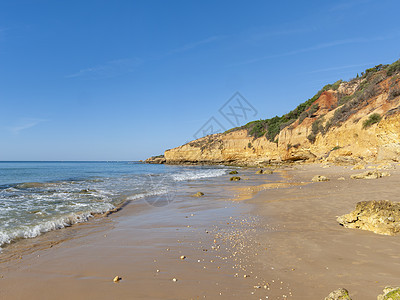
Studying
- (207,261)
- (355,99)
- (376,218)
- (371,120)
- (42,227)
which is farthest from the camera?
(355,99)

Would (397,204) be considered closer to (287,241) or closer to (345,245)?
(345,245)

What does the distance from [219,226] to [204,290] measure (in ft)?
9.31

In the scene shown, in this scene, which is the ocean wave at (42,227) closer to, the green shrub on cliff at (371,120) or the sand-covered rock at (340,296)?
the sand-covered rock at (340,296)

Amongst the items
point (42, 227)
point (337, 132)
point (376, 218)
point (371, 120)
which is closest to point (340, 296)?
point (376, 218)

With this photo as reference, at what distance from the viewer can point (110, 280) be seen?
120 inches

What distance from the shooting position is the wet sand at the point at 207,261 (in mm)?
2709

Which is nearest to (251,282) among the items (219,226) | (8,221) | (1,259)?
(219,226)

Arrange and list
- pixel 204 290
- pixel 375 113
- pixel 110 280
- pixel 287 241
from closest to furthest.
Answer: pixel 204 290 → pixel 110 280 → pixel 287 241 → pixel 375 113

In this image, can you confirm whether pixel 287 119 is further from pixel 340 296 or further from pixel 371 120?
pixel 340 296

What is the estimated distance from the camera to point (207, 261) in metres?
3.52

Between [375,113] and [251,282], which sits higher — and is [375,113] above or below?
above

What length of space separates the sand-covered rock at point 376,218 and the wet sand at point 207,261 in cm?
20

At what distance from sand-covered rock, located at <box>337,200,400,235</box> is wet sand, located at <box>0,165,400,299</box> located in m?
0.20

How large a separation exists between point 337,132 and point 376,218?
25298mm
